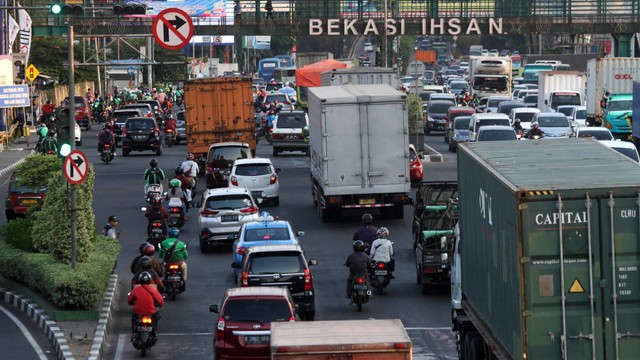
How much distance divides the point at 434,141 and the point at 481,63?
20.1m

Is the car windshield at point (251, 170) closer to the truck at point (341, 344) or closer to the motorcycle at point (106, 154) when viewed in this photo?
the motorcycle at point (106, 154)

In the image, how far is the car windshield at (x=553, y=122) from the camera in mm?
56475

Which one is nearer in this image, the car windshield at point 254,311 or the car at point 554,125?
the car windshield at point 254,311

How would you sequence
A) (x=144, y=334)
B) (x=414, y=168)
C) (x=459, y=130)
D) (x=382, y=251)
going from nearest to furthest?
(x=144, y=334) < (x=382, y=251) < (x=414, y=168) < (x=459, y=130)

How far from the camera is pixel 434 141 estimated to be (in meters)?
67.7

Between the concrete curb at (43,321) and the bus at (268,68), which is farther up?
the concrete curb at (43,321)

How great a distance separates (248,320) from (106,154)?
36.8m

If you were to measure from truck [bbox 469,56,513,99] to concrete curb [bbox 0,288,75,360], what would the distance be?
196ft

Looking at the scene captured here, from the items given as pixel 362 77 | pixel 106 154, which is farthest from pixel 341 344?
pixel 106 154

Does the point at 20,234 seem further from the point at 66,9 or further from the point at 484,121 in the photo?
the point at 484,121

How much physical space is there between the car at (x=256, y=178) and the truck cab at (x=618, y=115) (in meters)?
21.3

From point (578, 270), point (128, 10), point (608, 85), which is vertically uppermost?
point (128, 10)

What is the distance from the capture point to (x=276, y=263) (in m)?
25.0

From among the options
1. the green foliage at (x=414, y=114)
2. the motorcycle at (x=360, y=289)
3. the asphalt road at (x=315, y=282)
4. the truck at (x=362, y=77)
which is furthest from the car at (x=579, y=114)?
the motorcycle at (x=360, y=289)
